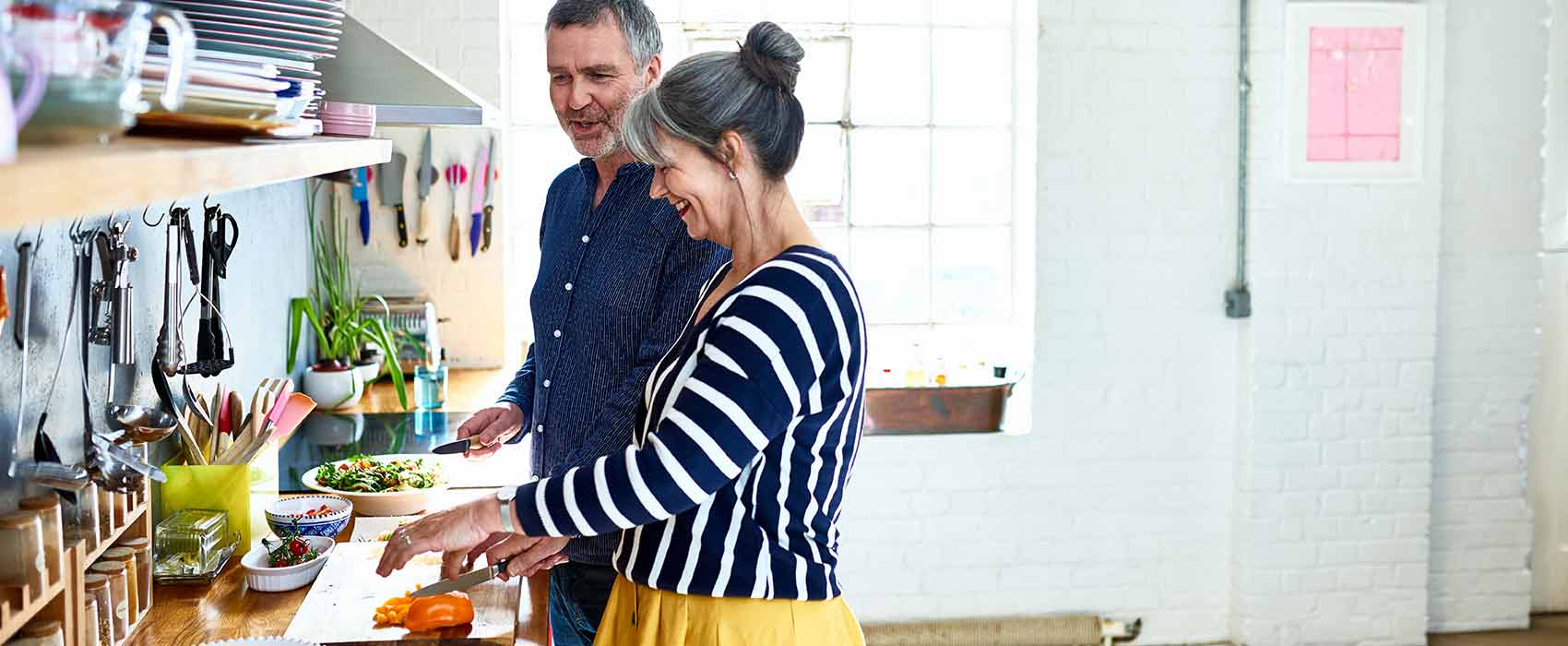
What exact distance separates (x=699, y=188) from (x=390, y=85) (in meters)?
0.54

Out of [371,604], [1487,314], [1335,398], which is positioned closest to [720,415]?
[371,604]

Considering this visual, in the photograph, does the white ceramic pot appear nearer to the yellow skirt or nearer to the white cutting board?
the white cutting board

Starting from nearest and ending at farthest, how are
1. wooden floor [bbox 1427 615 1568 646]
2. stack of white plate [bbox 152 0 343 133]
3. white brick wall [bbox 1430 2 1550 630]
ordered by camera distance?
stack of white plate [bbox 152 0 343 133] < white brick wall [bbox 1430 2 1550 630] < wooden floor [bbox 1427 615 1568 646]

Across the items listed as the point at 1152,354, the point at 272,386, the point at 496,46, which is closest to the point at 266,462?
the point at 272,386

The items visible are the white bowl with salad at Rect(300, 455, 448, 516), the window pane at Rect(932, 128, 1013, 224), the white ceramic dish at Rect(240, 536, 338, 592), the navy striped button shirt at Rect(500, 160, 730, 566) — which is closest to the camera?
the white ceramic dish at Rect(240, 536, 338, 592)

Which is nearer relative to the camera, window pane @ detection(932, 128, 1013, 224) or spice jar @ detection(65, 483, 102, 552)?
spice jar @ detection(65, 483, 102, 552)

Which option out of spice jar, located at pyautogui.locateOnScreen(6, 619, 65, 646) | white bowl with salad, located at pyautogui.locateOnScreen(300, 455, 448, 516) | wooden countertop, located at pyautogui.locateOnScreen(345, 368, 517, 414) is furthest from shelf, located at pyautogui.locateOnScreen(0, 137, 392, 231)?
wooden countertop, located at pyautogui.locateOnScreen(345, 368, 517, 414)

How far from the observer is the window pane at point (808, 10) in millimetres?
4578

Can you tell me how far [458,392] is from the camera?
3980mm

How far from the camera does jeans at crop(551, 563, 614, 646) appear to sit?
2215mm

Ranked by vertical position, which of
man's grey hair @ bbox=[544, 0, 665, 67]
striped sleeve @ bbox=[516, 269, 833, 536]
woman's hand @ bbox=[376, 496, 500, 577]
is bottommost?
woman's hand @ bbox=[376, 496, 500, 577]

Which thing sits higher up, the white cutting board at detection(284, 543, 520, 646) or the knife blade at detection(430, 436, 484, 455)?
the knife blade at detection(430, 436, 484, 455)

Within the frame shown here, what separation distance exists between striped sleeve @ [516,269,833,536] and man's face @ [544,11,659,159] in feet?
2.51

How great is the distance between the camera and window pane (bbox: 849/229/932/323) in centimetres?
468
